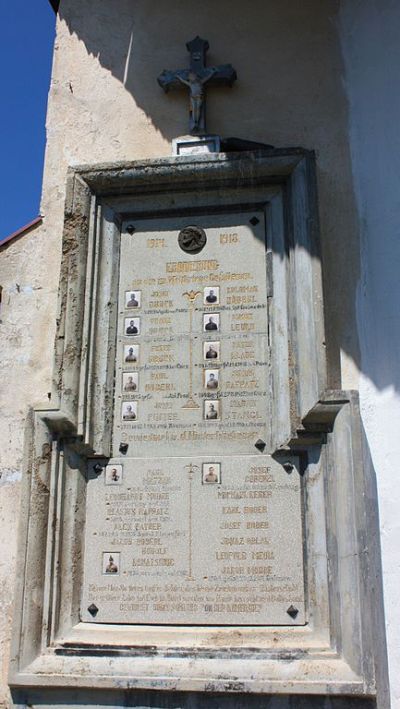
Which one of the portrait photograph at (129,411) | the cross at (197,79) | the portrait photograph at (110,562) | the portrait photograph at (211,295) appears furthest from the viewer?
the cross at (197,79)

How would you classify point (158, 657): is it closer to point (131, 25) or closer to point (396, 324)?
point (396, 324)

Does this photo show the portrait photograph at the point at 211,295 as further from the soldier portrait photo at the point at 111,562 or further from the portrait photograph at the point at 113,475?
the soldier portrait photo at the point at 111,562

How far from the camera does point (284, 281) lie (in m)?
4.42

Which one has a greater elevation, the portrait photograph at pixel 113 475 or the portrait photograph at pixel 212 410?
the portrait photograph at pixel 212 410

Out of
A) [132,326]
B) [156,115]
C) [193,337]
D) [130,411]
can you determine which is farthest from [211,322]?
[156,115]

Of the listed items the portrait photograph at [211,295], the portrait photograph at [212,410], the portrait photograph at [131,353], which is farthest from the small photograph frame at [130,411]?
the portrait photograph at [211,295]

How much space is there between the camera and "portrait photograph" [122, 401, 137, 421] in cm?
437

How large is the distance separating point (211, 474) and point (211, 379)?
0.53 metres

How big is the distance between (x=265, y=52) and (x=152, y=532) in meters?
3.11

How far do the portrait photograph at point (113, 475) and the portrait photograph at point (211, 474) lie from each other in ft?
1.51

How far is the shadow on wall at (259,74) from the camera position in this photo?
4621mm

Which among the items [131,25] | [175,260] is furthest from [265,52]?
[175,260]

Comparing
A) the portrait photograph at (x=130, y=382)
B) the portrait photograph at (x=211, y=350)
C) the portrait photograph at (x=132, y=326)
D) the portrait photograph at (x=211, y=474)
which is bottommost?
the portrait photograph at (x=211, y=474)

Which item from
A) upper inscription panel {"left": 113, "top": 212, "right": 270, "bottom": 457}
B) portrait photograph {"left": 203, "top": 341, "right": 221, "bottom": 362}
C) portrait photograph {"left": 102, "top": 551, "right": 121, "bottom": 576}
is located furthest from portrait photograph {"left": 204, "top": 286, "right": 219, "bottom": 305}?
portrait photograph {"left": 102, "top": 551, "right": 121, "bottom": 576}
